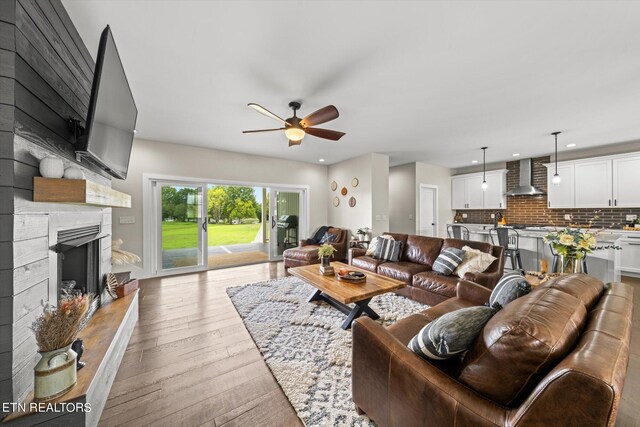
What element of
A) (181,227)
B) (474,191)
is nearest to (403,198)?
(474,191)

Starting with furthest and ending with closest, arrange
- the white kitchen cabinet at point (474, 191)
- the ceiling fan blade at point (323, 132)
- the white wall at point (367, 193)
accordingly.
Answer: the white kitchen cabinet at point (474, 191) < the white wall at point (367, 193) < the ceiling fan blade at point (323, 132)

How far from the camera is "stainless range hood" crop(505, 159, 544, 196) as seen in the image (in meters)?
5.61

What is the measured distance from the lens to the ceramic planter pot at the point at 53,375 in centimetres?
115

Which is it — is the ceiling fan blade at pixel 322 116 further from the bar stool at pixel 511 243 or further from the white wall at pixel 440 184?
the white wall at pixel 440 184

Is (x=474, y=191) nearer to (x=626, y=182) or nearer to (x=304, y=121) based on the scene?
(x=626, y=182)

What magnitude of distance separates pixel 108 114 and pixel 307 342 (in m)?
2.43

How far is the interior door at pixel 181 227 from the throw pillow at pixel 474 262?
4645 mm

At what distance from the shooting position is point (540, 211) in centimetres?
574

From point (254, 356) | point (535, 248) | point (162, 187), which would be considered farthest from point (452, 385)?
point (162, 187)

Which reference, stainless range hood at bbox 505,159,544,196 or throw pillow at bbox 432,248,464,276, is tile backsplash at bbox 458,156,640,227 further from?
throw pillow at bbox 432,248,464,276

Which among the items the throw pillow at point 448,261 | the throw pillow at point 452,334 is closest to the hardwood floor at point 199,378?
the throw pillow at point 452,334

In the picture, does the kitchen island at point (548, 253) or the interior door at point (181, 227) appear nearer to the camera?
the kitchen island at point (548, 253)

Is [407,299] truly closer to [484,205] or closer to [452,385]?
[452,385]

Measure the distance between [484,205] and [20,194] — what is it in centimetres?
814
